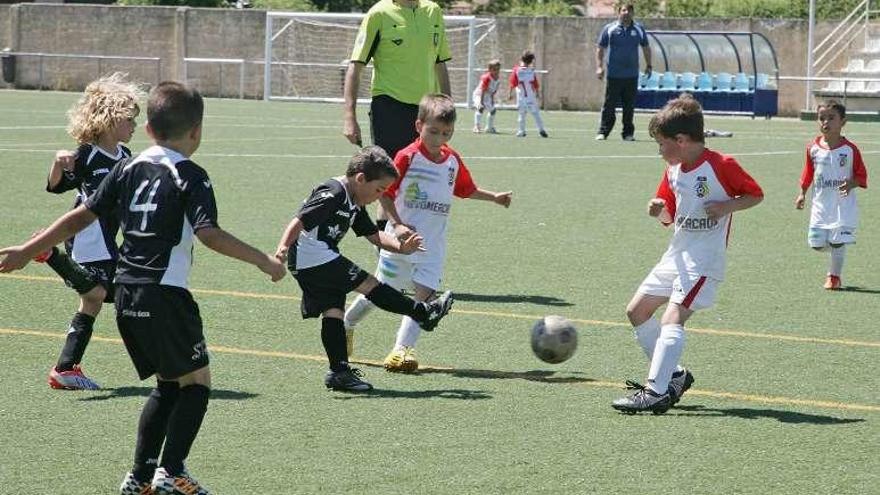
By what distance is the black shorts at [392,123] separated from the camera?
10766 millimetres

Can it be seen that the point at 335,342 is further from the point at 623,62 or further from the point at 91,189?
the point at 623,62

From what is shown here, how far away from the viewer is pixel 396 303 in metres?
7.83

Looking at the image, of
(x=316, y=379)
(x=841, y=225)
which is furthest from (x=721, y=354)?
(x=841, y=225)

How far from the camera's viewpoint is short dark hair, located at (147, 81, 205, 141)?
5.42m

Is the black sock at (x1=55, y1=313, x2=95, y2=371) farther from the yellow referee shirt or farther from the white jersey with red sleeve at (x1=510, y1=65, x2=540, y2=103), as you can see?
the white jersey with red sleeve at (x1=510, y1=65, x2=540, y2=103)

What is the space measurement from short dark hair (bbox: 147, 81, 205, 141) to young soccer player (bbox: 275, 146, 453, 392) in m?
2.01

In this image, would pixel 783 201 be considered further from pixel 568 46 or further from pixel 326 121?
pixel 568 46

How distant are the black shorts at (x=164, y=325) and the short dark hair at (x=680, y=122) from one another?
2.66 metres

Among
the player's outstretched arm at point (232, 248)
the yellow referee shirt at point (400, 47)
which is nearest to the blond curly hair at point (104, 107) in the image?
the player's outstretched arm at point (232, 248)

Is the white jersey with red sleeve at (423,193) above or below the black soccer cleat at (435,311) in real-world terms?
above

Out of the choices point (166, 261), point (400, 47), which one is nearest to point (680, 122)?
point (166, 261)

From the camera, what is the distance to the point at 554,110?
43.2m

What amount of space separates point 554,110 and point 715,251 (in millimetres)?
36137

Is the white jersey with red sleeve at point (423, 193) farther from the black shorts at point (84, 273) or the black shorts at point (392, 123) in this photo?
the black shorts at point (392, 123)
